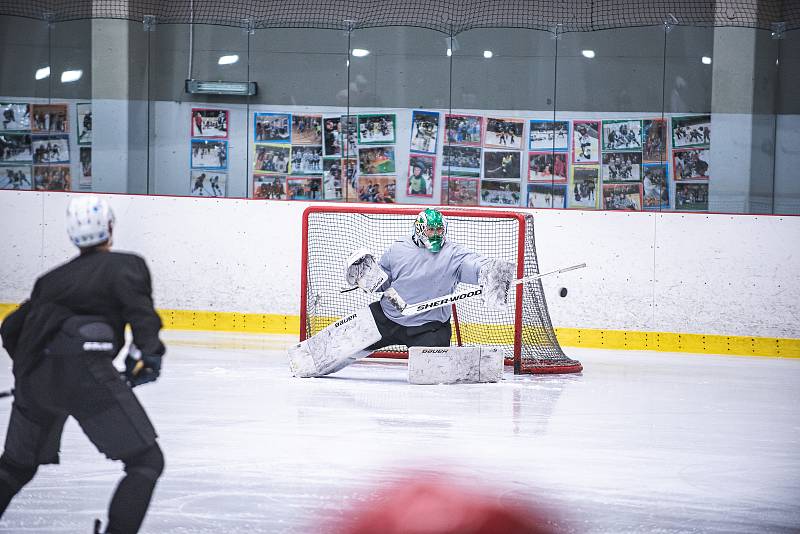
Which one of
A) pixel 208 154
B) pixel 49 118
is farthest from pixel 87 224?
pixel 49 118

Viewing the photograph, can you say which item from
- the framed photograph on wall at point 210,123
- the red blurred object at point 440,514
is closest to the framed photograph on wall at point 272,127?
the framed photograph on wall at point 210,123

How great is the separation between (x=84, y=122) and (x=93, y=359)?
24.6 feet

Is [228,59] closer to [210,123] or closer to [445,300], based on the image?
[210,123]

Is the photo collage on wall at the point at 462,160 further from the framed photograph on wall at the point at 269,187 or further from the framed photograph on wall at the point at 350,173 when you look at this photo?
the framed photograph on wall at the point at 269,187

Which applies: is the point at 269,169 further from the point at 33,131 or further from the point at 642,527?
the point at 642,527

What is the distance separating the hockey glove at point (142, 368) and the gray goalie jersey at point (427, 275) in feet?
12.7

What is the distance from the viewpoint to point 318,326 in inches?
319

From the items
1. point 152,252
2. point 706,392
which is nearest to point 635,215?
point 706,392

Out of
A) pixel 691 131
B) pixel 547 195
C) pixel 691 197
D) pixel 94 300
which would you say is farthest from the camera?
pixel 547 195

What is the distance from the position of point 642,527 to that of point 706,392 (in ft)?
10.4

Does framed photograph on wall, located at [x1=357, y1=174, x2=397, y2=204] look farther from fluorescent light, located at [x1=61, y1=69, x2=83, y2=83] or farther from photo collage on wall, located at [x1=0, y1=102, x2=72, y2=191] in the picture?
fluorescent light, located at [x1=61, y1=69, x2=83, y2=83]

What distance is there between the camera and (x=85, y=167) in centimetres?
990

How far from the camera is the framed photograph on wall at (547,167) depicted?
927 cm

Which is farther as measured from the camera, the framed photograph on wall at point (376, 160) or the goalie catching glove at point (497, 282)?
the framed photograph on wall at point (376, 160)
